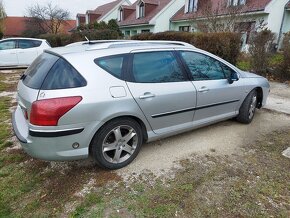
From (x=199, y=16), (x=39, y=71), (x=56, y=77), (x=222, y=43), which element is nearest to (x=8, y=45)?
(x=222, y=43)

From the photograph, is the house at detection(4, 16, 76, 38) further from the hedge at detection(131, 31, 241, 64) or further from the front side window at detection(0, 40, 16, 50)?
the hedge at detection(131, 31, 241, 64)

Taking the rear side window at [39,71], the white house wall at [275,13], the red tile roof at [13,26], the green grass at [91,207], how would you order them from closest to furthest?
1. the green grass at [91,207]
2. the rear side window at [39,71]
3. the white house wall at [275,13]
4. the red tile roof at [13,26]

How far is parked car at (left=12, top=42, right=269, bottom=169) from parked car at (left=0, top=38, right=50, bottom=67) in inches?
365

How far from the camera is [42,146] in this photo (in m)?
2.62

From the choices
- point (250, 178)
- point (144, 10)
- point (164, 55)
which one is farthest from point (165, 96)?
point (144, 10)

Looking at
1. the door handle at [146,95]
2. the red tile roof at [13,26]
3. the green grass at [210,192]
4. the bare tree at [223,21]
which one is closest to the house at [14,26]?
the red tile roof at [13,26]

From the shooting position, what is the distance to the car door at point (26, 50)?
36.9 feet

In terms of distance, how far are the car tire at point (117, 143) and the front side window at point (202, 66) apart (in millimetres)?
1258

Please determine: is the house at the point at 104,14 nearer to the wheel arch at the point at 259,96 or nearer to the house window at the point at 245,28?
the house window at the point at 245,28

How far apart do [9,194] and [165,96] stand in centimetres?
217

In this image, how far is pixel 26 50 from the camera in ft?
37.1

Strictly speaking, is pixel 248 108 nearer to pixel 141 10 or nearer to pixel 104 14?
pixel 141 10

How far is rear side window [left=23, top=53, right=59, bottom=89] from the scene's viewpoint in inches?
109

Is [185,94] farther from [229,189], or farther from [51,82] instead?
[51,82]
